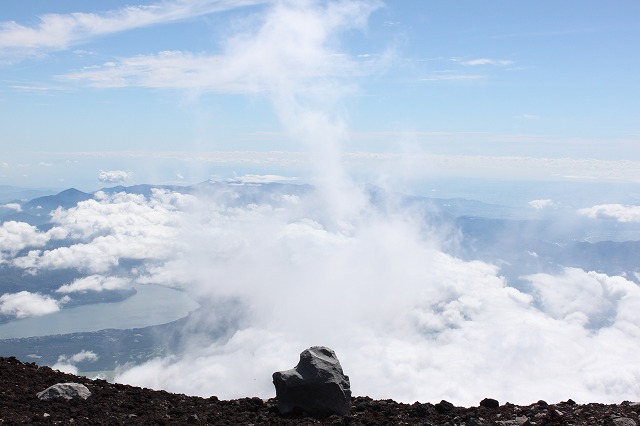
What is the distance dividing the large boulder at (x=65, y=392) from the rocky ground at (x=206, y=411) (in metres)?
0.20

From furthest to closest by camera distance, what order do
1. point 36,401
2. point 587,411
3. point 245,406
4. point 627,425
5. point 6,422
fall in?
→ point 245,406
point 587,411
point 36,401
point 627,425
point 6,422

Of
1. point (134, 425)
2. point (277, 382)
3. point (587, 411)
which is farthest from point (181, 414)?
point (587, 411)

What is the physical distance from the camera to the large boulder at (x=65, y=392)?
43.6 ft

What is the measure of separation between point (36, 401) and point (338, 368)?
7698mm

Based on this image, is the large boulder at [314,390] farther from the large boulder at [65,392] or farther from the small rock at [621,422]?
the small rock at [621,422]

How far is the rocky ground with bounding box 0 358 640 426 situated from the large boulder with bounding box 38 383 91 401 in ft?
0.66

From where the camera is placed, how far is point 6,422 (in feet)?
36.6

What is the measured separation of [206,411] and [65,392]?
3587mm

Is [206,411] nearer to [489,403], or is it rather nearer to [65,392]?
[65,392]

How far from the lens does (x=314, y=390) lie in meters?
14.3

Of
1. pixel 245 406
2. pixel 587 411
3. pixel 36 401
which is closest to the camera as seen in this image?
pixel 36 401

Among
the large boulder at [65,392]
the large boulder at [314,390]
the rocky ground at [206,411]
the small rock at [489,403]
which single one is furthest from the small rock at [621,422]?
the large boulder at [65,392]

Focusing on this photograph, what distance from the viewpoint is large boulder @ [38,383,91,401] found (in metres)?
13.3

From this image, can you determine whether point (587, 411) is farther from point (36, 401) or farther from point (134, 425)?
point (36, 401)
